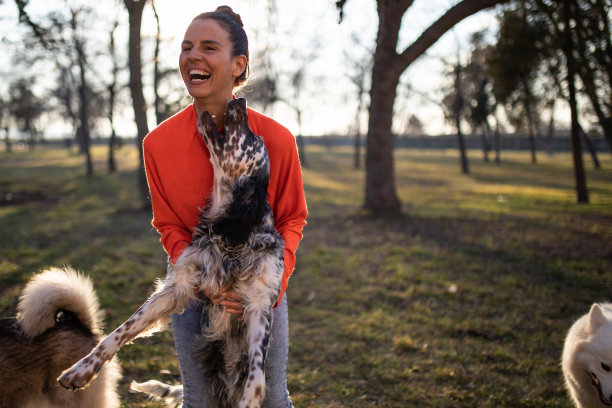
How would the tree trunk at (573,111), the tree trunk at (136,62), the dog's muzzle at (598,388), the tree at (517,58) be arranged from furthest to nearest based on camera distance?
the tree at (517,58) < the tree trunk at (573,111) < the tree trunk at (136,62) < the dog's muzzle at (598,388)

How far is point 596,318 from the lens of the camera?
3.29 m

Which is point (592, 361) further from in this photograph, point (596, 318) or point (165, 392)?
point (165, 392)

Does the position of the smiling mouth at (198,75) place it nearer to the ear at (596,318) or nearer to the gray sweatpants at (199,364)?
the gray sweatpants at (199,364)

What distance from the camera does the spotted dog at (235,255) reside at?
84.9 inches

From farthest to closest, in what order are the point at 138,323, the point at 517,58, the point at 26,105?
1. the point at 26,105
2. the point at 517,58
3. the point at 138,323

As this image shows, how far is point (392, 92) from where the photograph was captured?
37.2 ft

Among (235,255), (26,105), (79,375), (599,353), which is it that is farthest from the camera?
(26,105)

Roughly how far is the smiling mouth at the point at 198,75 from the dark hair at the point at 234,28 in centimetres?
20

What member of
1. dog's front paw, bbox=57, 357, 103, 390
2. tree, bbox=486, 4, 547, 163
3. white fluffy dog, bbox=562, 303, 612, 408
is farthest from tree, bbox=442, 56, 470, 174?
dog's front paw, bbox=57, 357, 103, 390

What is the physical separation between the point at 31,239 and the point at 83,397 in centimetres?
850

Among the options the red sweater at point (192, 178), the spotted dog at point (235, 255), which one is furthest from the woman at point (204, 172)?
the spotted dog at point (235, 255)

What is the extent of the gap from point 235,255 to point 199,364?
717mm

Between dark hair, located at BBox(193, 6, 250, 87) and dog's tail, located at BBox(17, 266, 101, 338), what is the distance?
1938 millimetres

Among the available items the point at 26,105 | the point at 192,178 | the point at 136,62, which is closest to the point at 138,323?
the point at 192,178
